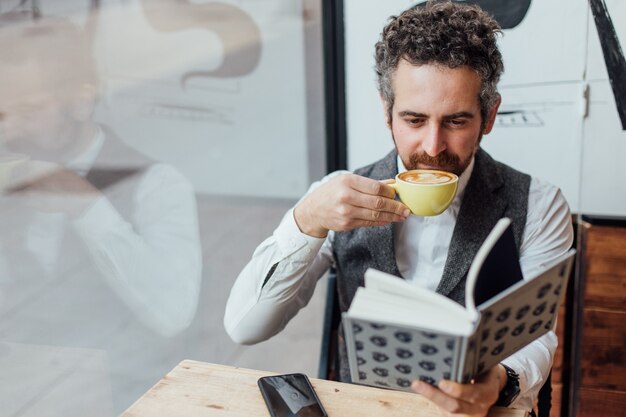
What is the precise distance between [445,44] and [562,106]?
0.72 metres

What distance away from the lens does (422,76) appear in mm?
1266

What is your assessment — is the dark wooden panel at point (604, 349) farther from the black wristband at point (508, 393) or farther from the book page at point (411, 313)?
the book page at point (411, 313)

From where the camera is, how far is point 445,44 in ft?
4.15

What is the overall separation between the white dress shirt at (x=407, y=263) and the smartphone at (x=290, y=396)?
0.25 m

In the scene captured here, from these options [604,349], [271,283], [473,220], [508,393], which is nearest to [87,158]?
[271,283]

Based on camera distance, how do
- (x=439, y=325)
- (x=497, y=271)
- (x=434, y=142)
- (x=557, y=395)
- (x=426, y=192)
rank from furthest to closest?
1. (x=557, y=395)
2. (x=434, y=142)
3. (x=426, y=192)
4. (x=497, y=271)
5. (x=439, y=325)

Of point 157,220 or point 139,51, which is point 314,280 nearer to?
point 157,220

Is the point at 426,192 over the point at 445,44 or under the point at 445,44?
under

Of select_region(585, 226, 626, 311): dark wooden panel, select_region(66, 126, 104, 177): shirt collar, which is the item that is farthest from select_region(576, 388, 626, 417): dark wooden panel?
select_region(66, 126, 104, 177): shirt collar

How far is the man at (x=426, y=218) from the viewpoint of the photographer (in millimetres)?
1206

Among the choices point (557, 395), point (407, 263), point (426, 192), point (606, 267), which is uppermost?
point (426, 192)

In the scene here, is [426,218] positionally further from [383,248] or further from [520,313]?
[520,313]

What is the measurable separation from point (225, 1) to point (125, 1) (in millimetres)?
418

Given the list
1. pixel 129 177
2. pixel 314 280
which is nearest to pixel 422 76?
pixel 314 280
